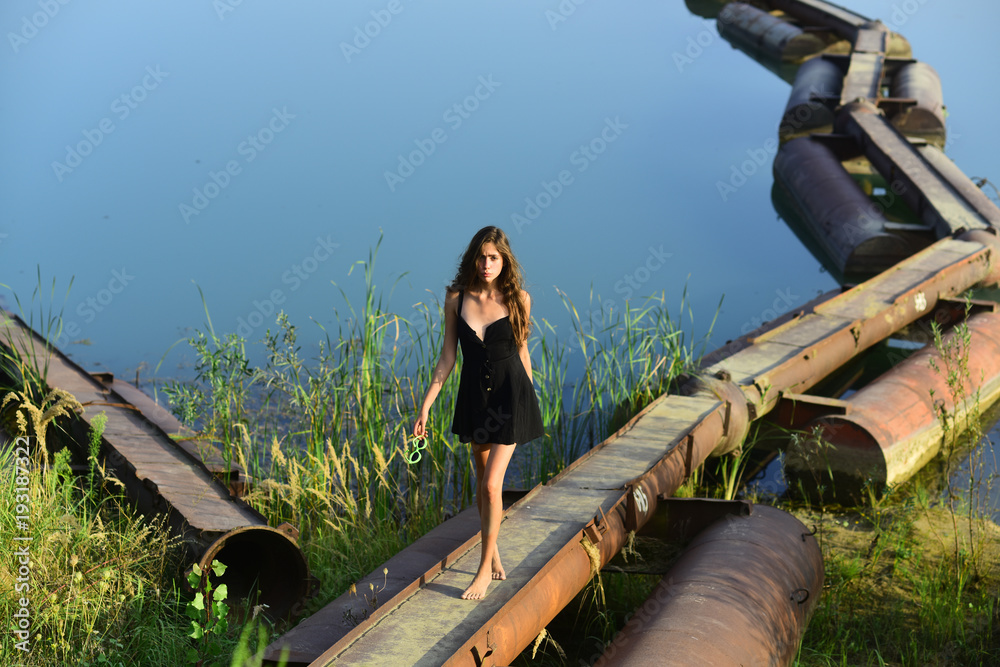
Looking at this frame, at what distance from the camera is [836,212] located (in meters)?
12.9

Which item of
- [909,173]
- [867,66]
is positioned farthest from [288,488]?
[867,66]

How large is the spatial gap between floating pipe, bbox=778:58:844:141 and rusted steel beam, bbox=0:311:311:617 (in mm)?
13782

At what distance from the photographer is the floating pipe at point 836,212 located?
1205 centimetres

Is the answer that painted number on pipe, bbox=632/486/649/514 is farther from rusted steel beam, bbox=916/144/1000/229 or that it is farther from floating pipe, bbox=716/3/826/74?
floating pipe, bbox=716/3/826/74

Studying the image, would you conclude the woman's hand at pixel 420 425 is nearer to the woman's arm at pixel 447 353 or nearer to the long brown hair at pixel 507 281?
the woman's arm at pixel 447 353

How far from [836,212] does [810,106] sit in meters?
4.52

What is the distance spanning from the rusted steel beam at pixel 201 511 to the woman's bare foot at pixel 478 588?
1.11m

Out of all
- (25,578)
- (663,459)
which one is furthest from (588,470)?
(25,578)

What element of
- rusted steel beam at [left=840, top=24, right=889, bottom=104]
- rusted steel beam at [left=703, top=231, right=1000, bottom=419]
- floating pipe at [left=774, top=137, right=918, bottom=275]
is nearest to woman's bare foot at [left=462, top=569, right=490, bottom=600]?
rusted steel beam at [left=703, top=231, right=1000, bottom=419]

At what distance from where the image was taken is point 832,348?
26.9 feet

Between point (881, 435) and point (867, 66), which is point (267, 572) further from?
point (867, 66)

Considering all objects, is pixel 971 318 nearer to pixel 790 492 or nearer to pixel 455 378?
pixel 790 492

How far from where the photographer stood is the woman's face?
14.3 ft

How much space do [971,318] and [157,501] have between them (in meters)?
7.59
